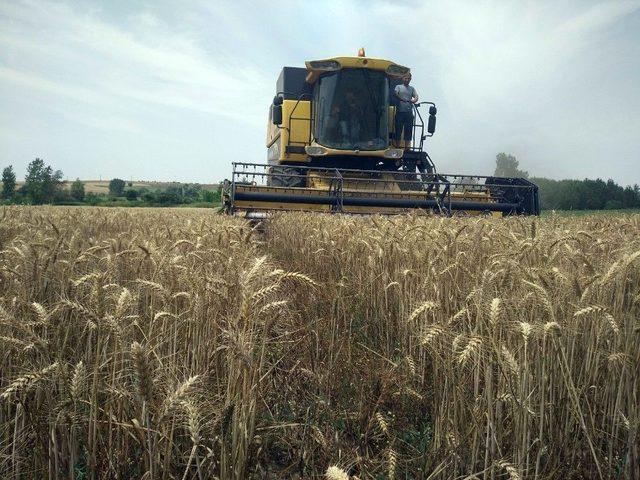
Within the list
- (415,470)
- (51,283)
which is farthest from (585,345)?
(51,283)

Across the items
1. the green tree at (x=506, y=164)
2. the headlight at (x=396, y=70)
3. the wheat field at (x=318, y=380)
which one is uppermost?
the green tree at (x=506, y=164)

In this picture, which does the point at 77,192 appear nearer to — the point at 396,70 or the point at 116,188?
the point at 116,188

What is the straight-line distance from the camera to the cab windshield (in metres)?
9.88

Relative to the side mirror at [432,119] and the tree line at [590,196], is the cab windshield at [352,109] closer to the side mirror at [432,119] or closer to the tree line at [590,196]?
the side mirror at [432,119]

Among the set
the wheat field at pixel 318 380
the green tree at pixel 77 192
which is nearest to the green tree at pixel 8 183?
the green tree at pixel 77 192

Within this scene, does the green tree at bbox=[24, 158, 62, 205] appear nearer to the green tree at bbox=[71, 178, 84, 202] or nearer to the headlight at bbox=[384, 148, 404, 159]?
the green tree at bbox=[71, 178, 84, 202]

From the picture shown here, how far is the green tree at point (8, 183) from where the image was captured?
56281mm

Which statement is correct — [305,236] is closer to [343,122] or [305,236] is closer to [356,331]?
[356,331]

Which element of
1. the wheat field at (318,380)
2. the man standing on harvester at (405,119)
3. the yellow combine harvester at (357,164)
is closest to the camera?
the wheat field at (318,380)

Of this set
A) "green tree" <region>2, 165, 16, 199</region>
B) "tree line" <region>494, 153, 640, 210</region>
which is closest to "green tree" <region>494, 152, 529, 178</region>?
"tree line" <region>494, 153, 640, 210</region>

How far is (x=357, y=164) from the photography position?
10508 millimetres

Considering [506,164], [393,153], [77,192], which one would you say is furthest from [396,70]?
[506,164]

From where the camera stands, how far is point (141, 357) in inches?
53.1

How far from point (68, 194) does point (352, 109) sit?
5209cm
